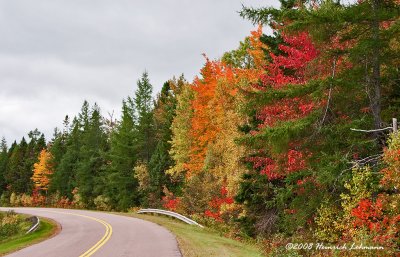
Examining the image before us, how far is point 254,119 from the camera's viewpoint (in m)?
20.8

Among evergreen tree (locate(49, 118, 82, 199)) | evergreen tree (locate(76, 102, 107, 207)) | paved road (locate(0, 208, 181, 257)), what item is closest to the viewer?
paved road (locate(0, 208, 181, 257))

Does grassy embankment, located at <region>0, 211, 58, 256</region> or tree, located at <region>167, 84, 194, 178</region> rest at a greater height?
tree, located at <region>167, 84, 194, 178</region>

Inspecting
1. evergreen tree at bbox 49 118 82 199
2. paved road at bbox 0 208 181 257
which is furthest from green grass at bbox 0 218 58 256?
evergreen tree at bbox 49 118 82 199

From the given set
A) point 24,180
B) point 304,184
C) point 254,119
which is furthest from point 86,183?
point 304,184

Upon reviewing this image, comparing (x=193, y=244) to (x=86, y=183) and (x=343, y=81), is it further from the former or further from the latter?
(x=86, y=183)

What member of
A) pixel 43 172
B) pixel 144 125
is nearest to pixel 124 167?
pixel 144 125

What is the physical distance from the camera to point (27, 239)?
2141cm

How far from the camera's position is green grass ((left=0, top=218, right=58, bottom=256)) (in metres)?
17.9

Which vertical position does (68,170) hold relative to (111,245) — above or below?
above

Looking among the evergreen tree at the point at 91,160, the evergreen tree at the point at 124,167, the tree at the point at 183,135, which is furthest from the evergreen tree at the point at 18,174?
the tree at the point at 183,135

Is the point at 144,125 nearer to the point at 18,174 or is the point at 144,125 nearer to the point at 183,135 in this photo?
the point at 183,135

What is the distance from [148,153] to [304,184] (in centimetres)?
4057

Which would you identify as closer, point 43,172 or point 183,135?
point 183,135

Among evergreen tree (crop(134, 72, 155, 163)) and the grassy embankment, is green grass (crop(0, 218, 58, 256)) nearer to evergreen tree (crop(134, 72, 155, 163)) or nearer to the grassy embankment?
the grassy embankment
